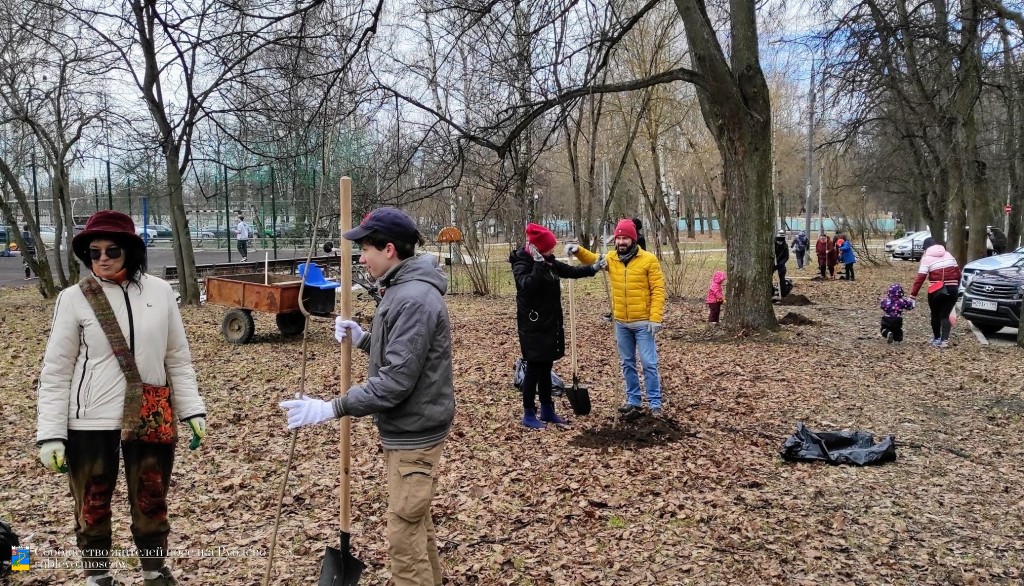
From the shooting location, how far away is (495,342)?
1131 centimetres

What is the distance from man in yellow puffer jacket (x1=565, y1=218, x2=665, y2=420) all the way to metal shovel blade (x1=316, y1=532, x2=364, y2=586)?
3594mm

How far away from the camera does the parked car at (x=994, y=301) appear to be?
11031mm

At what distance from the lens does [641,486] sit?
201 inches

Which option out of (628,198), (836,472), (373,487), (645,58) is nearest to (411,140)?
(373,487)

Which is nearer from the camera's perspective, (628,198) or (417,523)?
(417,523)

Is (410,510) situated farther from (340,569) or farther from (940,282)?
(940,282)

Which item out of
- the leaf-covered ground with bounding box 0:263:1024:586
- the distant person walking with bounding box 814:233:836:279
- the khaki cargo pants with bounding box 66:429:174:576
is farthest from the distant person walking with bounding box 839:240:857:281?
the khaki cargo pants with bounding box 66:429:174:576

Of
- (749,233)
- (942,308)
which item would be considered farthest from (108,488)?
(942,308)

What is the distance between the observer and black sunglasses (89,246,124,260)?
3150mm

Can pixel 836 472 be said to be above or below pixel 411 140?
below

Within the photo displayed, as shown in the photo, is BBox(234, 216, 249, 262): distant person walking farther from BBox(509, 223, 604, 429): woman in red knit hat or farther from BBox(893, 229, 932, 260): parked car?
BBox(893, 229, 932, 260): parked car

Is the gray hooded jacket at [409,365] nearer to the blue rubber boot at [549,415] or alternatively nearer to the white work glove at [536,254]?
the white work glove at [536,254]

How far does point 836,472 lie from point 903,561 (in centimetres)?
144

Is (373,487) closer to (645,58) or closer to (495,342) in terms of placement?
(495,342)
